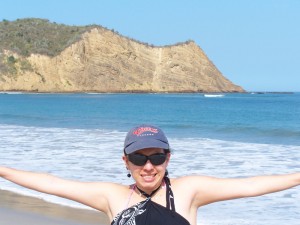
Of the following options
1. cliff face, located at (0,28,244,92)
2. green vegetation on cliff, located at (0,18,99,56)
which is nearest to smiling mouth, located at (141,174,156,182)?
cliff face, located at (0,28,244,92)

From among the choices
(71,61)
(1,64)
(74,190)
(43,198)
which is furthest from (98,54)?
(74,190)

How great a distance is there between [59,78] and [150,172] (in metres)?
90.6

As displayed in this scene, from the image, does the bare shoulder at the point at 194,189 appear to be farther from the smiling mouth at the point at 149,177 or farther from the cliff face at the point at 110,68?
the cliff face at the point at 110,68

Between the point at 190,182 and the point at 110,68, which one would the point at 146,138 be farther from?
the point at 110,68

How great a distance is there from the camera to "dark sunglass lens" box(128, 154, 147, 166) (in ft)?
8.18

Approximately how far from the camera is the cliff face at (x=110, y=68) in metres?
90.9

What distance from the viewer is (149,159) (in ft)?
8.17

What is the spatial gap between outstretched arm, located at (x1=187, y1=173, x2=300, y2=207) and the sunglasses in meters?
0.18

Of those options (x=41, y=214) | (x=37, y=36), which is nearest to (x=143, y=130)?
(x=41, y=214)

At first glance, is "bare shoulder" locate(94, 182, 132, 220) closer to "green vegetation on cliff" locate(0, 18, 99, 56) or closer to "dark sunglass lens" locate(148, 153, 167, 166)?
"dark sunglass lens" locate(148, 153, 167, 166)

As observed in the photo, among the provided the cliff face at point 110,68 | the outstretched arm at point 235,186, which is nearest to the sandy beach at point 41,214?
the outstretched arm at point 235,186

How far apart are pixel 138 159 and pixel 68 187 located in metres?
0.40

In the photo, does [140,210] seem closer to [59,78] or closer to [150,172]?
[150,172]

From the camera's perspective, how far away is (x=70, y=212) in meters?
7.26
